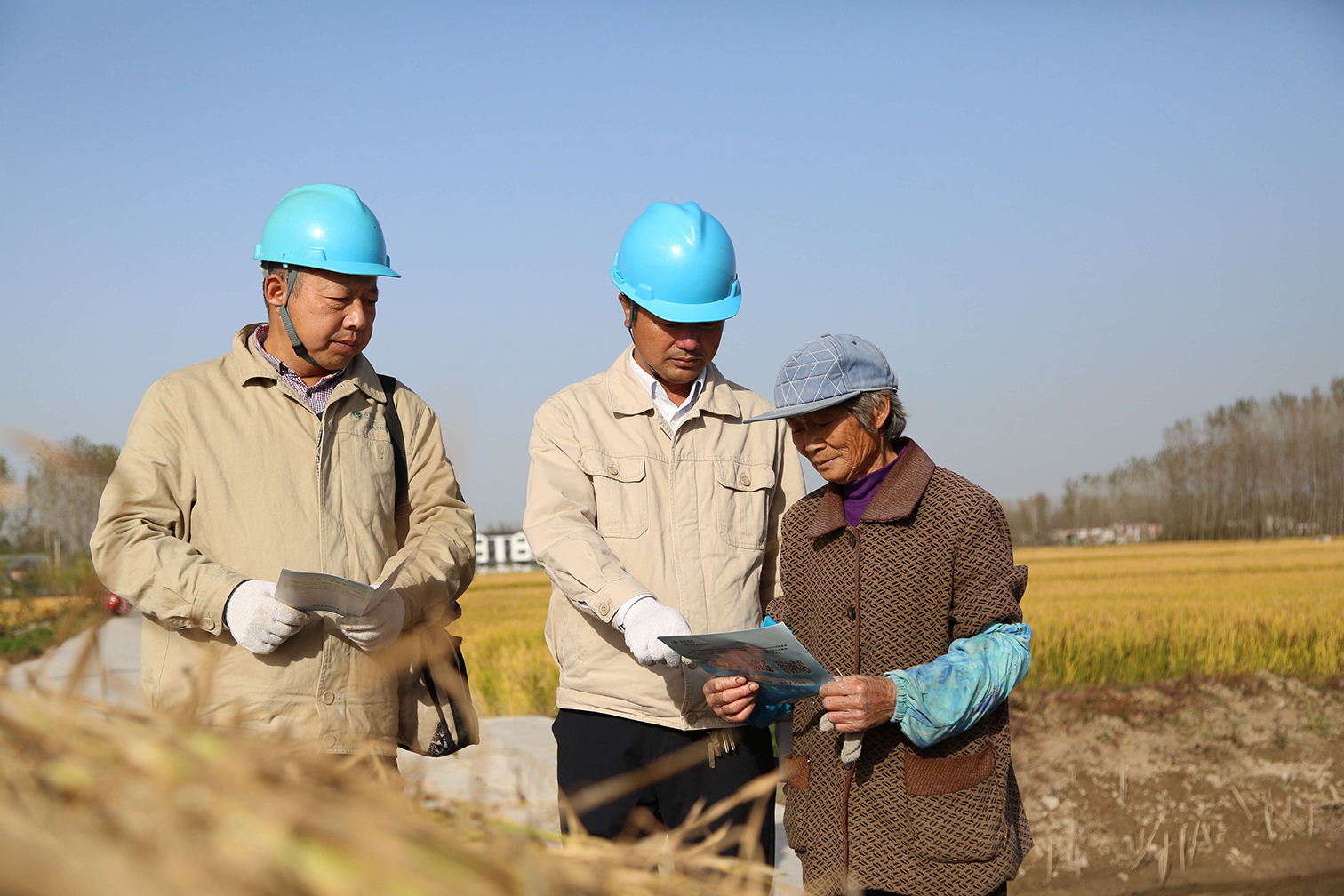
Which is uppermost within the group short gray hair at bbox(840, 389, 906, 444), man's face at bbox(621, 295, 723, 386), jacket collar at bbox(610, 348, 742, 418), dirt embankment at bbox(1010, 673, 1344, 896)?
man's face at bbox(621, 295, 723, 386)

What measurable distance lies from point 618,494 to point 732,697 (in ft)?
2.17

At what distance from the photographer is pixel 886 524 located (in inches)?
92.7

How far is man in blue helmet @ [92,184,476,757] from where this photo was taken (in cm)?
236

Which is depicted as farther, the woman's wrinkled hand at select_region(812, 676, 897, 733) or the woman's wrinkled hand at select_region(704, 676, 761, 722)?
the woman's wrinkled hand at select_region(704, 676, 761, 722)

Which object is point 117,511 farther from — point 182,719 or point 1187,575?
point 1187,575

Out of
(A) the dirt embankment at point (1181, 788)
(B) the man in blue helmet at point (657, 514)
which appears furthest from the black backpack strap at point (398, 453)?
(A) the dirt embankment at point (1181, 788)

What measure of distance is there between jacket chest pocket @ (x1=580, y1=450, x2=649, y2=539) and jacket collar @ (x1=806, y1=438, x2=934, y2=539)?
485 millimetres

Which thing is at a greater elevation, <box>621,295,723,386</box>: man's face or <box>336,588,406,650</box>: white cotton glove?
<box>621,295,723,386</box>: man's face

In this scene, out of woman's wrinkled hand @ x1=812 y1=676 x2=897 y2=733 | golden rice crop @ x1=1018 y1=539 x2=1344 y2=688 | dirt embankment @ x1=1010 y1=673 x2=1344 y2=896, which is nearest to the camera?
woman's wrinkled hand @ x1=812 y1=676 x2=897 y2=733

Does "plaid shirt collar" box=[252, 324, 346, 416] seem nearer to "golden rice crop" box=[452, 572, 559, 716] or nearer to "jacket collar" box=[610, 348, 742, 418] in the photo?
"jacket collar" box=[610, 348, 742, 418]

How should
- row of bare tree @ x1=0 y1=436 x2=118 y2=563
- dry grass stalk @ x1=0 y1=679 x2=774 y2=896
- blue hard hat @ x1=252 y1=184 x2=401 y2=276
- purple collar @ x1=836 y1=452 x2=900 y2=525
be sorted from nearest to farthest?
dry grass stalk @ x1=0 y1=679 x2=774 y2=896 → row of bare tree @ x1=0 y1=436 x2=118 y2=563 → purple collar @ x1=836 y1=452 x2=900 y2=525 → blue hard hat @ x1=252 y1=184 x2=401 y2=276

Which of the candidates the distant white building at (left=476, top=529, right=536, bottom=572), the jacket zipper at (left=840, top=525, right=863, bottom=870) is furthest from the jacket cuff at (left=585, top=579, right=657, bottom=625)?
the distant white building at (left=476, top=529, right=536, bottom=572)

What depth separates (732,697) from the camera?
2334 millimetres

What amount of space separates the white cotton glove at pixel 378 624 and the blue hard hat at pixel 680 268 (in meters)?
1.06
